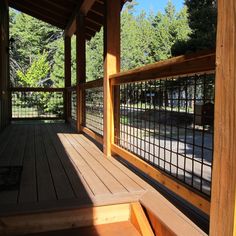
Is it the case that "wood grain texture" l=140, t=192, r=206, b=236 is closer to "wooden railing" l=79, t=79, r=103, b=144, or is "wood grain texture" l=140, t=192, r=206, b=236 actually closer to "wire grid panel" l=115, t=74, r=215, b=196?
"wire grid panel" l=115, t=74, r=215, b=196

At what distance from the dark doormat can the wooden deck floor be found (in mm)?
51

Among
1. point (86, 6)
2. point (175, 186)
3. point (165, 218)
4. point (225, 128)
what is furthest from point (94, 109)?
point (225, 128)

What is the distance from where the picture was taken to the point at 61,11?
23.7 ft

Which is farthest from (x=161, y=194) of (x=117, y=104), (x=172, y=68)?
(x=117, y=104)

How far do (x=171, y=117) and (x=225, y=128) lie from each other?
101 cm

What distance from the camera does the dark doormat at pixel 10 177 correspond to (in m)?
2.54

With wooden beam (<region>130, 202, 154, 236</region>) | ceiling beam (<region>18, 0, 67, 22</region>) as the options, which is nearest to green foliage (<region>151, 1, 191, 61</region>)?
ceiling beam (<region>18, 0, 67, 22</region>)

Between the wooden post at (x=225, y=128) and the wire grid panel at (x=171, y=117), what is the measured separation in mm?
349

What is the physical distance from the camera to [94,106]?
17.9ft

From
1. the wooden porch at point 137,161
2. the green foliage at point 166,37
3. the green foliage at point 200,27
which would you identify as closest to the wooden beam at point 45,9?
the wooden porch at point 137,161

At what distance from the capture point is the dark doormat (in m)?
2.54

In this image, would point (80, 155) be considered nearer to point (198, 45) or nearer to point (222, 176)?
point (222, 176)

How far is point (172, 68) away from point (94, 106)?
3.52 metres

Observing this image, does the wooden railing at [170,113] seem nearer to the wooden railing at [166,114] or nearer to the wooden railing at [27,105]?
the wooden railing at [166,114]
